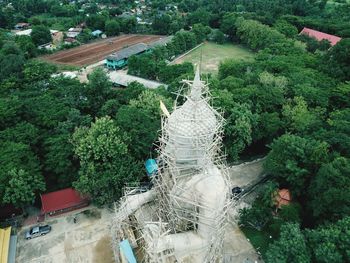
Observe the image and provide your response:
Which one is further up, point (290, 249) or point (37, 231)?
point (290, 249)

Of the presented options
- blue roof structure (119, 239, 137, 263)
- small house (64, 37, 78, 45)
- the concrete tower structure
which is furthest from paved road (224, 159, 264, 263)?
small house (64, 37, 78, 45)

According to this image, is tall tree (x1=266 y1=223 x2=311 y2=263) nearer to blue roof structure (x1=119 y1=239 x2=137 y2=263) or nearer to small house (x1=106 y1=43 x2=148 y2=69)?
blue roof structure (x1=119 y1=239 x2=137 y2=263)

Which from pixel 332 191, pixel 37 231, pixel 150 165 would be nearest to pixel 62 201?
pixel 37 231

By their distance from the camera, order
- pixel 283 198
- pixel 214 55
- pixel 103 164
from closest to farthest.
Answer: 1. pixel 283 198
2. pixel 103 164
3. pixel 214 55

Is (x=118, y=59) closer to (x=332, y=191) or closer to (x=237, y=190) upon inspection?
(x=237, y=190)

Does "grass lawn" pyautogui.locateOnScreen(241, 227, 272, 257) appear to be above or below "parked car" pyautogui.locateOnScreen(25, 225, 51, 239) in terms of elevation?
above

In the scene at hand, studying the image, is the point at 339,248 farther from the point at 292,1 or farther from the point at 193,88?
the point at 292,1
